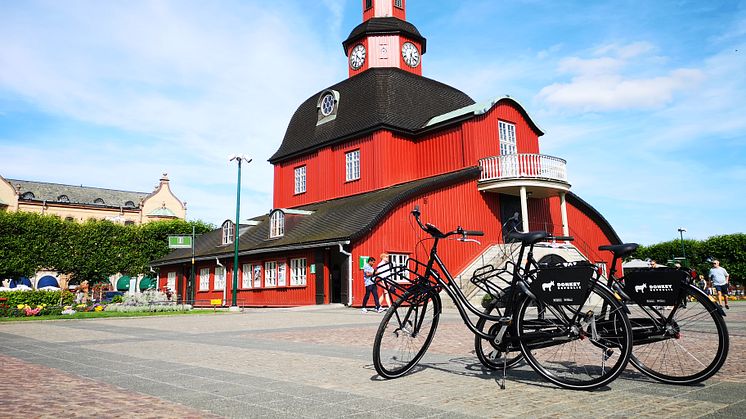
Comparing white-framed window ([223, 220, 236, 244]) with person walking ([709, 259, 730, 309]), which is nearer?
person walking ([709, 259, 730, 309])

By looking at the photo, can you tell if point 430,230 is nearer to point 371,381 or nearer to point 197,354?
point 371,381

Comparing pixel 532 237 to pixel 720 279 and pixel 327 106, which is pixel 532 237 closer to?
pixel 720 279

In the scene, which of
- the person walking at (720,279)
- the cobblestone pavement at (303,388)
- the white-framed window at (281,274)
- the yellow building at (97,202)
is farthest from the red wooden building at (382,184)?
the yellow building at (97,202)

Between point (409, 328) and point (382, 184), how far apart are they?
2060cm

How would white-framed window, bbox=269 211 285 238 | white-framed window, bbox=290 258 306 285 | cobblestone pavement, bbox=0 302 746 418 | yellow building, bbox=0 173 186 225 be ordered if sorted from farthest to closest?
1. yellow building, bbox=0 173 186 225
2. white-framed window, bbox=269 211 285 238
3. white-framed window, bbox=290 258 306 285
4. cobblestone pavement, bbox=0 302 746 418

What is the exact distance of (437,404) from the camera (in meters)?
4.08

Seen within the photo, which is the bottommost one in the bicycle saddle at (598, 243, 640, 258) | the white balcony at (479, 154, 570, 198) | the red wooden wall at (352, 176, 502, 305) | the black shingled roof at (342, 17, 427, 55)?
the bicycle saddle at (598, 243, 640, 258)

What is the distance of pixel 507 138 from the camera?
25938mm

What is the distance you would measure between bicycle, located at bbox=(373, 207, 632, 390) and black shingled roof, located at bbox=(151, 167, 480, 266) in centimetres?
1474

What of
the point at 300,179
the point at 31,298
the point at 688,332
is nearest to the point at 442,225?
the point at 300,179

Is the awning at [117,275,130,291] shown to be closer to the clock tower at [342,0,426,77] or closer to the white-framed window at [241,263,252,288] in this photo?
the white-framed window at [241,263,252,288]

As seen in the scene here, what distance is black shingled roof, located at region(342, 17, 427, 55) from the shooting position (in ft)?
96.5

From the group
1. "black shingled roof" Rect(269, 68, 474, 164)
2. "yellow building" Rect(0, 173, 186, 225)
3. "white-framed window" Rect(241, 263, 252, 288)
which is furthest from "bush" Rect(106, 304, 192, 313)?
"yellow building" Rect(0, 173, 186, 225)

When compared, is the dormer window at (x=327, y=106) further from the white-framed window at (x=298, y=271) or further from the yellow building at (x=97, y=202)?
the yellow building at (x=97, y=202)
